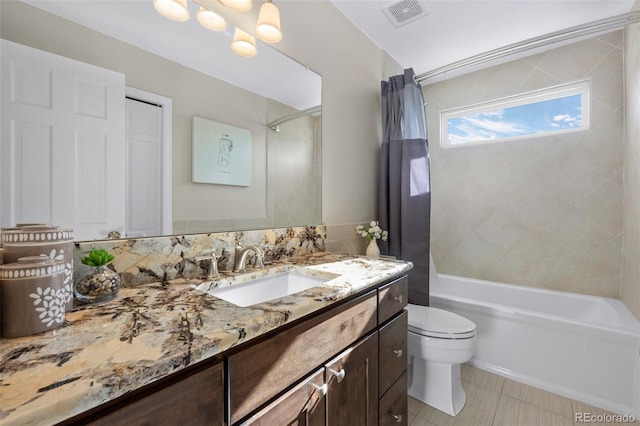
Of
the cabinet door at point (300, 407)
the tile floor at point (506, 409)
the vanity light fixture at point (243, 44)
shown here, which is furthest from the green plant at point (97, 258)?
the tile floor at point (506, 409)

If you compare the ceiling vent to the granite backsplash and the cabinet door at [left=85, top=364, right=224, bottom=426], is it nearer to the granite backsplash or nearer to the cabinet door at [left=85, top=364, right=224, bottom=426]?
the granite backsplash

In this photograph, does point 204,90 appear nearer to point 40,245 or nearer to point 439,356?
point 40,245

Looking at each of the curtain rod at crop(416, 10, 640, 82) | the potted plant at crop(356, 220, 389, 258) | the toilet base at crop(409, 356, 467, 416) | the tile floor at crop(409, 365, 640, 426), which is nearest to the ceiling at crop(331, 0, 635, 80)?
the curtain rod at crop(416, 10, 640, 82)

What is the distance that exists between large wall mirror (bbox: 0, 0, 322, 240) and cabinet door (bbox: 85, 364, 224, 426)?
61 centimetres

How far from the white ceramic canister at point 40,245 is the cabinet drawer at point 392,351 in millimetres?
1027

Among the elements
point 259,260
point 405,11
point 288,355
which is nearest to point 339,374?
point 288,355

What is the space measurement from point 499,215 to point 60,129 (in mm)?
3046

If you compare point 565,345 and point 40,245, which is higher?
point 40,245

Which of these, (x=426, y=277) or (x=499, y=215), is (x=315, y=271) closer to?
(x=426, y=277)

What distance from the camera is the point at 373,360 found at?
1073 millimetres

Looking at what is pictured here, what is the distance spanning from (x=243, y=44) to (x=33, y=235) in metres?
1.06

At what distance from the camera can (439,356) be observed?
5.29ft

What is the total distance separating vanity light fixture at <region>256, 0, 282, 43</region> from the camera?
120 centimetres

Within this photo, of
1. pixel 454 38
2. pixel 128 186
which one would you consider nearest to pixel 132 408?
pixel 128 186
